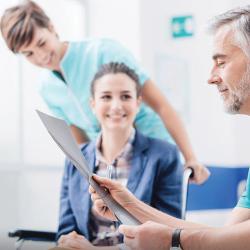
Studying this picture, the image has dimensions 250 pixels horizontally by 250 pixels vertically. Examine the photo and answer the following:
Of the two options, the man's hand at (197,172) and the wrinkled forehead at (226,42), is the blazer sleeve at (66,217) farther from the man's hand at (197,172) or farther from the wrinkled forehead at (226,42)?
the wrinkled forehead at (226,42)

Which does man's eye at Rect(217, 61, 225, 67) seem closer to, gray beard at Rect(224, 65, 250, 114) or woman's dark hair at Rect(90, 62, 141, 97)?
gray beard at Rect(224, 65, 250, 114)

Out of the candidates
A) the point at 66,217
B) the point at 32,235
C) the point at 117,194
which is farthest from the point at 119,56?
the point at 117,194

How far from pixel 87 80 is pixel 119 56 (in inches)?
6.8

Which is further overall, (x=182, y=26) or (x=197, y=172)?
(x=182, y=26)

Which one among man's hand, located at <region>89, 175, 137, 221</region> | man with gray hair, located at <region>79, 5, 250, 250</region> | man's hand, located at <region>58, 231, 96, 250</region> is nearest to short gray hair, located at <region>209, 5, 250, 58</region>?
man with gray hair, located at <region>79, 5, 250, 250</region>

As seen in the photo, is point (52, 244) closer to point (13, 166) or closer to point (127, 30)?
point (13, 166)

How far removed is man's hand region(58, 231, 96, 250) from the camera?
2119mm

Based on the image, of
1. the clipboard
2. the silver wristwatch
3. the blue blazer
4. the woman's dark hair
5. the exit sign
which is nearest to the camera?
the silver wristwatch

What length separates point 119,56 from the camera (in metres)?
2.48

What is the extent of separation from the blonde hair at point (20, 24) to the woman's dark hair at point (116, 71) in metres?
0.30

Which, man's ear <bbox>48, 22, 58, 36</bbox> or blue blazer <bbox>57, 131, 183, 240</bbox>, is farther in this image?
man's ear <bbox>48, 22, 58, 36</bbox>

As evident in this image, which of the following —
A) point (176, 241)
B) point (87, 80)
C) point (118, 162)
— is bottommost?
point (176, 241)

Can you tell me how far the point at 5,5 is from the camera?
8.00 ft

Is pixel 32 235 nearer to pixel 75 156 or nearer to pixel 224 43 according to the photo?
pixel 75 156
